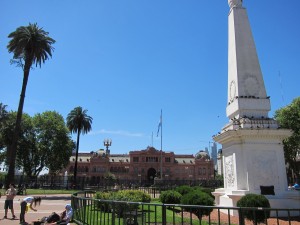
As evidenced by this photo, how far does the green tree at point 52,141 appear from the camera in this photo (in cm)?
5191

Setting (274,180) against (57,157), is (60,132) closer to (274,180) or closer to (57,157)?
(57,157)

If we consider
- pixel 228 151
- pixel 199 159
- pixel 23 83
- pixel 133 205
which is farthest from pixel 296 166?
pixel 199 159

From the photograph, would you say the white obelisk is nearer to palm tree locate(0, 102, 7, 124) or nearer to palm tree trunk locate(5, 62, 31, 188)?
palm tree trunk locate(5, 62, 31, 188)

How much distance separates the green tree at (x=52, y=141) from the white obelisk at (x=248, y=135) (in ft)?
142

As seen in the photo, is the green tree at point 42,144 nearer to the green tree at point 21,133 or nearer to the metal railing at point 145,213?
the green tree at point 21,133

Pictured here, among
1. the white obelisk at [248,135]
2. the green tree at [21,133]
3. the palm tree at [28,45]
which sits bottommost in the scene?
the white obelisk at [248,135]

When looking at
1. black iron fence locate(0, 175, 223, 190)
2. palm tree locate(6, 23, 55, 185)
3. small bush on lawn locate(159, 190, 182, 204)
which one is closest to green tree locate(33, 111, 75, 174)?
black iron fence locate(0, 175, 223, 190)

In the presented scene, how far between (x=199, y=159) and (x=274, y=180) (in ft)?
297

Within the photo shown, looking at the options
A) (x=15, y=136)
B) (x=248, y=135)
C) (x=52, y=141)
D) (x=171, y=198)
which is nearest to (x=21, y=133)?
(x=52, y=141)

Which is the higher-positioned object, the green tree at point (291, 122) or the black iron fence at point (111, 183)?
the green tree at point (291, 122)

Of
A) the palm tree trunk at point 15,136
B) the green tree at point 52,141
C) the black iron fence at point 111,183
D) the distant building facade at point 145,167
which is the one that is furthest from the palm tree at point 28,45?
the distant building facade at point 145,167

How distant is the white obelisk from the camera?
11648 millimetres

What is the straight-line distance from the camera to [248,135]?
39.4ft

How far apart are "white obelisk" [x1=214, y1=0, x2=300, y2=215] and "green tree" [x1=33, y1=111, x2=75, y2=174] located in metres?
43.1
